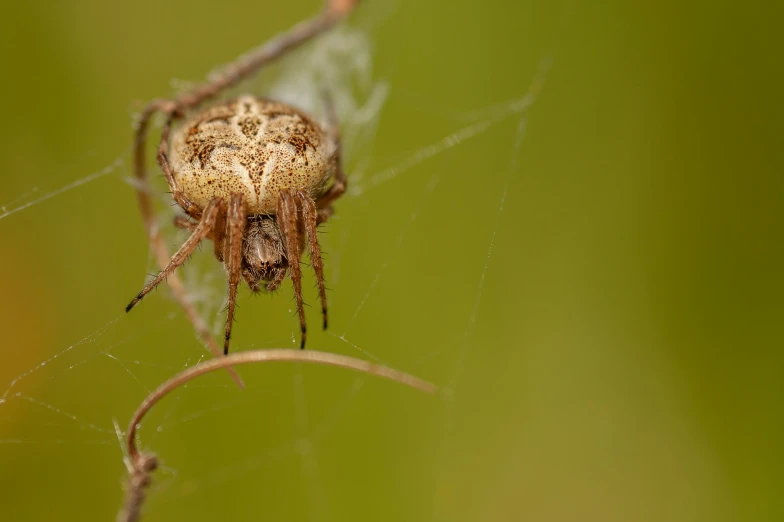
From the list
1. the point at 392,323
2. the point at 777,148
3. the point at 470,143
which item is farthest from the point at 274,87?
the point at 777,148

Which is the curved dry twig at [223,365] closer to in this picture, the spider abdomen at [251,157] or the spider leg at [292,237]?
the spider leg at [292,237]

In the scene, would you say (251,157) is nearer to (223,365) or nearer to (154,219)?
(223,365)

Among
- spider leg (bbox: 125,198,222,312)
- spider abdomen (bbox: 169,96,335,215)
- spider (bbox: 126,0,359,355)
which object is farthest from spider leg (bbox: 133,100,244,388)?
spider leg (bbox: 125,198,222,312)

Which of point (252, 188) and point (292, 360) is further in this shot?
point (252, 188)

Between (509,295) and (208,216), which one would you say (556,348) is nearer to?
(509,295)

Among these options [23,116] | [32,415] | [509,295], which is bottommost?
[32,415]

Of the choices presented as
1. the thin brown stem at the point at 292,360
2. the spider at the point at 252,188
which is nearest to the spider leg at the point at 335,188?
the spider at the point at 252,188

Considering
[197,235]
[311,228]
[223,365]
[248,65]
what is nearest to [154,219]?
[248,65]
